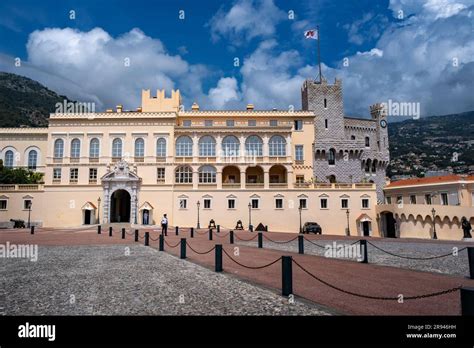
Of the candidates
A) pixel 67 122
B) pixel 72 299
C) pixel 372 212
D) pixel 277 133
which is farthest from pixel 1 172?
pixel 372 212

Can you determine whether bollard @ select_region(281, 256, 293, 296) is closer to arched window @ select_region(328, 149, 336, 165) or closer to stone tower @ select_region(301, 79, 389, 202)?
stone tower @ select_region(301, 79, 389, 202)

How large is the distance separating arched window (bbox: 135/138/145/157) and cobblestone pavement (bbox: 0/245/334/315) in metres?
32.4

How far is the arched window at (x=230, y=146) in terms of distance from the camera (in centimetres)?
4613

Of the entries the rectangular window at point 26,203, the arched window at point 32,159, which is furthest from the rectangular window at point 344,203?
the arched window at point 32,159

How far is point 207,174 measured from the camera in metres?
45.8

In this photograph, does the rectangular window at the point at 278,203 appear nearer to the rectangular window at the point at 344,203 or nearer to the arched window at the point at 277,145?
the arched window at the point at 277,145

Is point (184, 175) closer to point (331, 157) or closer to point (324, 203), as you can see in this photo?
point (324, 203)

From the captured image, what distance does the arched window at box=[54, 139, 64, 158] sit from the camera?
45.6 metres

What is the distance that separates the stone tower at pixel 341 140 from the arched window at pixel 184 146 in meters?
19.0

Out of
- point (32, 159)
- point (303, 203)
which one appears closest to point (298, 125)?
point (303, 203)

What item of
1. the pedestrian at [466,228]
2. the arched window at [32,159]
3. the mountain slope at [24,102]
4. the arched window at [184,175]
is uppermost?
the mountain slope at [24,102]

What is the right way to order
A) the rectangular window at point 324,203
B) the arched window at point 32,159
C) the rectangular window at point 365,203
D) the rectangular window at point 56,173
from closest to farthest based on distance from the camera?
the rectangular window at point 324,203
the rectangular window at point 365,203
the rectangular window at point 56,173
the arched window at point 32,159

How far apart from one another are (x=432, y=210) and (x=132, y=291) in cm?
3752

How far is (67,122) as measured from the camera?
151 ft
